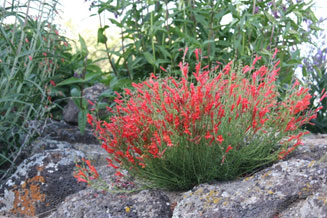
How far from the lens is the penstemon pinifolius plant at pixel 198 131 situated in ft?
8.19

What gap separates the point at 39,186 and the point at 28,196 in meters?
0.12

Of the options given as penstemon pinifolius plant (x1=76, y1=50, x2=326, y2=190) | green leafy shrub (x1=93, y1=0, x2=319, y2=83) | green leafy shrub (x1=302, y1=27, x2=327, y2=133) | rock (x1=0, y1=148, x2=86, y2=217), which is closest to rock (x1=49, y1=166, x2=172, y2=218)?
penstemon pinifolius plant (x1=76, y1=50, x2=326, y2=190)

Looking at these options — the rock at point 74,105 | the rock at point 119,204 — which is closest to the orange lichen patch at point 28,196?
the rock at point 119,204

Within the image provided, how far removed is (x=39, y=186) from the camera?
3426 millimetres

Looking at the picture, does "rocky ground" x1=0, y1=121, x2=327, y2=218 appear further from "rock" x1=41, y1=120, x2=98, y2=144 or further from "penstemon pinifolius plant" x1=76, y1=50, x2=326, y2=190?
"rock" x1=41, y1=120, x2=98, y2=144

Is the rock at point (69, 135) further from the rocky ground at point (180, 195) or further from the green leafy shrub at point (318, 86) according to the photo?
the green leafy shrub at point (318, 86)

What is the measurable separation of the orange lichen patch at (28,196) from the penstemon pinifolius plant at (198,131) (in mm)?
925

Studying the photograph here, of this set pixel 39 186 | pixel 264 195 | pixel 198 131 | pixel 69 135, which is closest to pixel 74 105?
pixel 69 135

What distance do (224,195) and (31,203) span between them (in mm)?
1754

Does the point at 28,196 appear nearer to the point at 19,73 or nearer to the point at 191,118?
the point at 19,73

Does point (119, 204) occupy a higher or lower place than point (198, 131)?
lower

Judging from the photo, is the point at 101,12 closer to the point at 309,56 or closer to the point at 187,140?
the point at 187,140

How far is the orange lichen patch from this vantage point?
3.38 m

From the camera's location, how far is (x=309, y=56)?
19.3 feet
